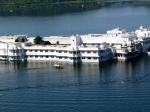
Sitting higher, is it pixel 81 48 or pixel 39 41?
pixel 39 41

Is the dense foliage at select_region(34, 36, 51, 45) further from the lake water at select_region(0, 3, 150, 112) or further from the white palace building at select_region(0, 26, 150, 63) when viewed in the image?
the lake water at select_region(0, 3, 150, 112)

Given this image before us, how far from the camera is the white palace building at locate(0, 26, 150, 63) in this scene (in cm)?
2483

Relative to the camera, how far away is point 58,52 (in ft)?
83.7

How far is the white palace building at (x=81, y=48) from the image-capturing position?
24.8 m

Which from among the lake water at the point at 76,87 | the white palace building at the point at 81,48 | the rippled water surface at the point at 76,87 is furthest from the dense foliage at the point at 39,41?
the rippled water surface at the point at 76,87

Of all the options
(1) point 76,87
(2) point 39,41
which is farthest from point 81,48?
(1) point 76,87

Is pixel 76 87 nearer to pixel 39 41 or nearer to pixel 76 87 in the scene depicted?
pixel 76 87

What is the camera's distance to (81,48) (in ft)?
81.4

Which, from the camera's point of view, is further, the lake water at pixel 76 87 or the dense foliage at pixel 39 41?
the dense foliage at pixel 39 41

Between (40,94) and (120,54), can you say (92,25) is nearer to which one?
(120,54)

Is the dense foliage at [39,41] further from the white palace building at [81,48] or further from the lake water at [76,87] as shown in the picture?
the lake water at [76,87]

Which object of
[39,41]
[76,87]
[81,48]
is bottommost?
[76,87]

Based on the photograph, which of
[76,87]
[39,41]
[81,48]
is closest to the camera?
[76,87]

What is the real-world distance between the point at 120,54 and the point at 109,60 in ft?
2.53
